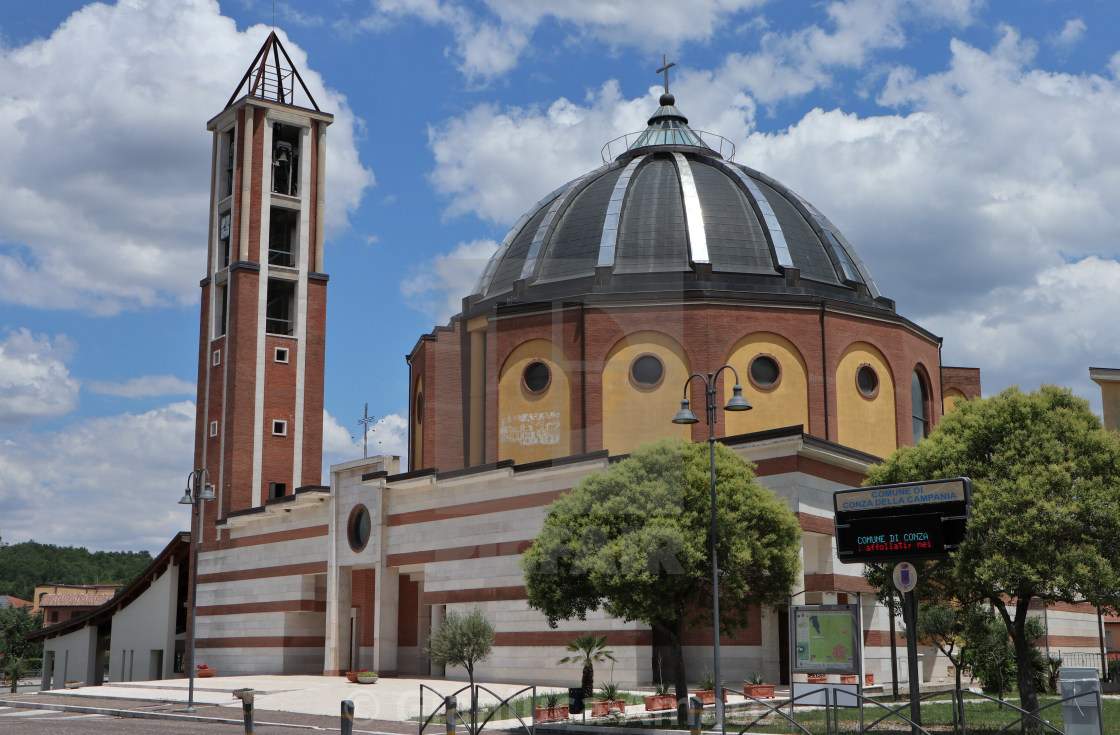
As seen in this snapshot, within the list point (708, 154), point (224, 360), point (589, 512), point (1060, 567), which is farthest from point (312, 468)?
point (1060, 567)

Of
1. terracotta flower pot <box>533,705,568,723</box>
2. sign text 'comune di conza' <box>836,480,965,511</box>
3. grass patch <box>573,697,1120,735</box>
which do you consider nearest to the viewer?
sign text 'comune di conza' <box>836,480,965,511</box>

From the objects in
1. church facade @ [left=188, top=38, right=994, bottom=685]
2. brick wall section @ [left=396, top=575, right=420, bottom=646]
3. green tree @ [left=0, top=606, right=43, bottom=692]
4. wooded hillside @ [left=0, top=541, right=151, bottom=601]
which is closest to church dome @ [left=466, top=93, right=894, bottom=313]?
church facade @ [left=188, top=38, right=994, bottom=685]

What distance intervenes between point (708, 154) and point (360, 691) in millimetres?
29289

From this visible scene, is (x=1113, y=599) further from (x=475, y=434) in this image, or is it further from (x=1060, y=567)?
(x=475, y=434)

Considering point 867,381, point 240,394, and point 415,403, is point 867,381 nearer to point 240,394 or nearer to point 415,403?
point 415,403

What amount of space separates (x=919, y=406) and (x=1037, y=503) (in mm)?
25362

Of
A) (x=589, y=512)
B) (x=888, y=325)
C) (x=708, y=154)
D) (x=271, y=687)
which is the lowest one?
(x=271, y=687)

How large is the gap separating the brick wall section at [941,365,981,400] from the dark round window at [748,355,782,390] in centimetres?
1317

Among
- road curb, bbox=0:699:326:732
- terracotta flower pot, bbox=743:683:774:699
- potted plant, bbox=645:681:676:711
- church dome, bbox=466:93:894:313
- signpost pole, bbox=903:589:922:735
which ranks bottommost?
road curb, bbox=0:699:326:732

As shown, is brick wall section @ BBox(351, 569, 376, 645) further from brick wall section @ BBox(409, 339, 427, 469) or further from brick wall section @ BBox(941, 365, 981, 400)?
brick wall section @ BBox(941, 365, 981, 400)

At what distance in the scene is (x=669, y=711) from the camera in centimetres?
2359

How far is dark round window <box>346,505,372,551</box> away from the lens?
3944 centimetres

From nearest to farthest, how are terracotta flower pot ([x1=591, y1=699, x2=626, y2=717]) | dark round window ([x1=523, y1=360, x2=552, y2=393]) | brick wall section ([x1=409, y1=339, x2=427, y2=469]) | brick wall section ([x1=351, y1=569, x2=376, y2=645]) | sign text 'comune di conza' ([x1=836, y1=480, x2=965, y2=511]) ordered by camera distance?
sign text 'comune di conza' ([x1=836, y1=480, x2=965, y2=511])
terracotta flower pot ([x1=591, y1=699, x2=626, y2=717])
dark round window ([x1=523, y1=360, x2=552, y2=393])
brick wall section ([x1=351, y1=569, x2=376, y2=645])
brick wall section ([x1=409, y1=339, x2=427, y2=469])

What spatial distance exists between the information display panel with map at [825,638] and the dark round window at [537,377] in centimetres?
2071
